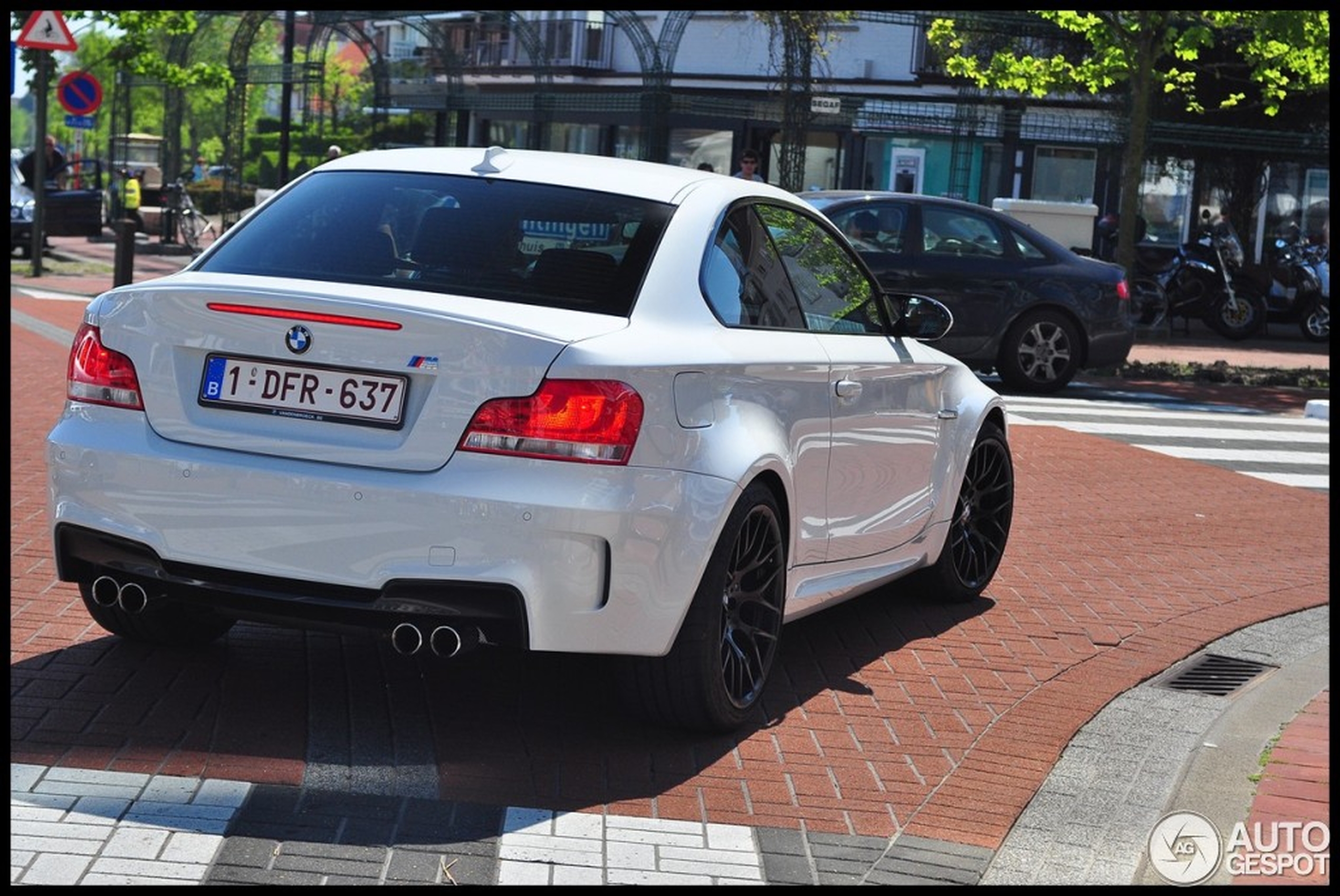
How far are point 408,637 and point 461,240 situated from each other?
121 cm

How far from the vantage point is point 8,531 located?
24.8 feet

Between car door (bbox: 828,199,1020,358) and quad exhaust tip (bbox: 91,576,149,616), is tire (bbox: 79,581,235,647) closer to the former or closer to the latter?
quad exhaust tip (bbox: 91,576,149,616)

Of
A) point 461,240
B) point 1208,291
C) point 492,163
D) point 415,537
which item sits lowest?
point 1208,291

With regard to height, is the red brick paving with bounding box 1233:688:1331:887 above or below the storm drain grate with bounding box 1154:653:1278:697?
above

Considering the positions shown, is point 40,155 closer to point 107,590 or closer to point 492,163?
point 492,163

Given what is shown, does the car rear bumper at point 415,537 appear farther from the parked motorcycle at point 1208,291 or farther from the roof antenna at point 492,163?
the parked motorcycle at point 1208,291

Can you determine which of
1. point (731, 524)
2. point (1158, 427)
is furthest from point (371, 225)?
point (1158, 427)

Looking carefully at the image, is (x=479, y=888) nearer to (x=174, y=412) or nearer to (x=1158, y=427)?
(x=174, y=412)

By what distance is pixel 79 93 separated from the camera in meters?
25.3

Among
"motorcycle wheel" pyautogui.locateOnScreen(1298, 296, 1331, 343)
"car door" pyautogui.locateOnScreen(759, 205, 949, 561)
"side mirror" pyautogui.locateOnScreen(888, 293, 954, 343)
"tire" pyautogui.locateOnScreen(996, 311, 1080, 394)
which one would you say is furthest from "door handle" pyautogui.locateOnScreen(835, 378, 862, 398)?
"motorcycle wheel" pyautogui.locateOnScreen(1298, 296, 1331, 343)

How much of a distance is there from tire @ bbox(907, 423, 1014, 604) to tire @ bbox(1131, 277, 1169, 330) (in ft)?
57.7

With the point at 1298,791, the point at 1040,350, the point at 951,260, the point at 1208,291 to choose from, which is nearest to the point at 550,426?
the point at 1298,791

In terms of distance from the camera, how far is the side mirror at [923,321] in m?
6.70

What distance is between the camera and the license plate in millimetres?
4812
